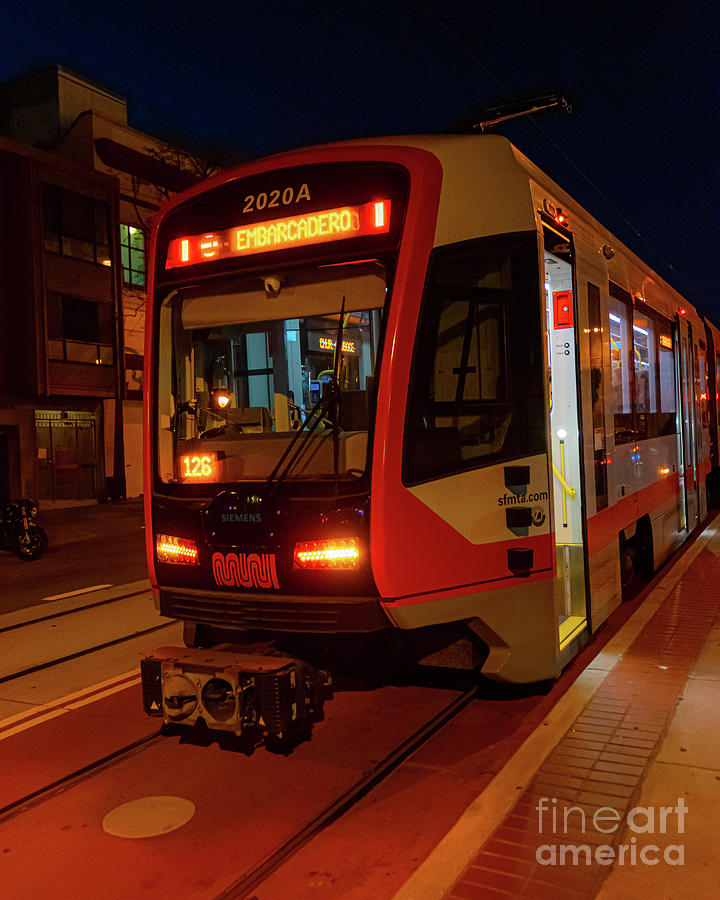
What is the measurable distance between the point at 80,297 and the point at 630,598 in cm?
2142

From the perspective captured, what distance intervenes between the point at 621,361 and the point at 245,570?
4.37 metres

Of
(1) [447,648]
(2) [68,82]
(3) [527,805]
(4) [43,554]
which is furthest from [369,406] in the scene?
(2) [68,82]

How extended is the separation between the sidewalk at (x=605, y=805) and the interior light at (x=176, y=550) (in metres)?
2.09

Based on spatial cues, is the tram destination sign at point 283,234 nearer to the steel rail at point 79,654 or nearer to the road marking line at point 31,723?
the road marking line at point 31,723

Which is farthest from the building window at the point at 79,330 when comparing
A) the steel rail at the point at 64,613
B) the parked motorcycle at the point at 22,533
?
the steel rail at the point at 64,613

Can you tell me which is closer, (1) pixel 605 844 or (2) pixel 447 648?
(1) pixel 605 844

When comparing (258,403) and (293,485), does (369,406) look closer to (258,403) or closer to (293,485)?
(293,485)

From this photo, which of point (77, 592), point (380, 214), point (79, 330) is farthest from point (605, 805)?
point (79, 330)

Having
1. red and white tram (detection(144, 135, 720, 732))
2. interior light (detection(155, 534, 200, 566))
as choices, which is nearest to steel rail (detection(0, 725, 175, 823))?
red and white tram (detection(144, 135, 720, 732))

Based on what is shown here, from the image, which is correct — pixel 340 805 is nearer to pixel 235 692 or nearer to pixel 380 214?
pixel 235 692

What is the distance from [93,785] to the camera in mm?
4461

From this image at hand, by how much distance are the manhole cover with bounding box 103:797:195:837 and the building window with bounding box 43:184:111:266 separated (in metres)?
23.4

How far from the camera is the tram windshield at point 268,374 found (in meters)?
4.51

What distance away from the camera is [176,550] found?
4.92 metres
